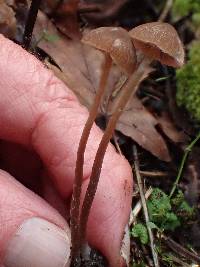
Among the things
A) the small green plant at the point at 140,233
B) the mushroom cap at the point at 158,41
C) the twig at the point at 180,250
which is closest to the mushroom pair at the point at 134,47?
the mushroom cap at the point at 158,41

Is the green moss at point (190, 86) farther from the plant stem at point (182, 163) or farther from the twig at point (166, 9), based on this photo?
the twig at point (166, 9)

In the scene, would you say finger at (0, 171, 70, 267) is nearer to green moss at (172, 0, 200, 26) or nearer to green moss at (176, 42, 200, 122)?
green moss at (176, 42, 200, 122)

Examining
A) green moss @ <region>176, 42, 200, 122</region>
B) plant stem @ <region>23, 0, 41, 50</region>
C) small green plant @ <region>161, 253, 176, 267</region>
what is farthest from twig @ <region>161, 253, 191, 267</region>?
plant stem @ <region>23, 0, 41, 50</region>

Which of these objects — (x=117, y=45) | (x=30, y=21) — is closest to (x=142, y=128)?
(x=30, y=21)

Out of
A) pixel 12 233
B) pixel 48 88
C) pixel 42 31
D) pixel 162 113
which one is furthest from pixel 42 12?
pixel 12 233

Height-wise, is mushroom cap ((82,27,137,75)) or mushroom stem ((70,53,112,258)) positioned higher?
mushroom cap ((82,27,137,75))
